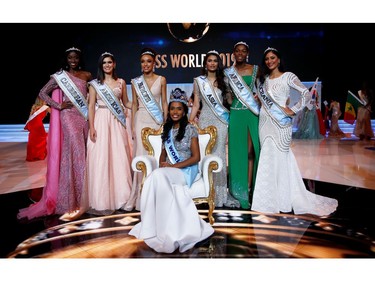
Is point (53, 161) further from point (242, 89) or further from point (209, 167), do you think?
point (242, 89)

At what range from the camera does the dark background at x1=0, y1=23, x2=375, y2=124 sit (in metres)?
10.6

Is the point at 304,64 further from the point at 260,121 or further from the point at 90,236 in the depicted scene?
the point at 90,236

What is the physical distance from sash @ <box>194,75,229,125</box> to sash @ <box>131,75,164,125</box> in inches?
18.7

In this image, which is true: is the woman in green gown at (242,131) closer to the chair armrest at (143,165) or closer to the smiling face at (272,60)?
the smiling face at (272,60)

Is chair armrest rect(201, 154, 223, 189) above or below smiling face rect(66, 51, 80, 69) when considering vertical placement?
below

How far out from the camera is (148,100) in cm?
380

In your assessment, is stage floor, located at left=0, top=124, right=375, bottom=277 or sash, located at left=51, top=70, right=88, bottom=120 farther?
sash, located at left=51, top=70, right=88, bottom=120

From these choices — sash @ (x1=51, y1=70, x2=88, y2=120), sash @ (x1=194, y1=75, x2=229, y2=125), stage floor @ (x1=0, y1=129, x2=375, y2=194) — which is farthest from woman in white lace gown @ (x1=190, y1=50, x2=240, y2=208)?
sash @ (x1=51, y1=70, x2=88, y2=120)

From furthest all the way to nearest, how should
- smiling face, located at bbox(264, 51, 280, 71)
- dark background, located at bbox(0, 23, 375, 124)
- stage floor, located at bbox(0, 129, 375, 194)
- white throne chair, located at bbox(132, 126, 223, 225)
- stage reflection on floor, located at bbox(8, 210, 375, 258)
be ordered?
dark background, located at bbox(0, 23, 375, 124), stage floor, located at bbox(0, 129, 375, 194), smiling face, located at bbox(264, 51, 280, 71), white throne chair, located at bbox(132, 126, 223, 225), stage reflection on floor, located at bbox(8, 210, 375, 258)

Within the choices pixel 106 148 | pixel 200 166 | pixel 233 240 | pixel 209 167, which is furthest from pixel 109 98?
pixel 233 240

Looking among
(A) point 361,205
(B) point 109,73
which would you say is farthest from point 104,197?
(A) point 361,205

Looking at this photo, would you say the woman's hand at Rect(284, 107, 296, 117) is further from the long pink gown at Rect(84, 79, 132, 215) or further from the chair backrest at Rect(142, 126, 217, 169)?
the long pink gown at Rect(84, 79, 132, 215)

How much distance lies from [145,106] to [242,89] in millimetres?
975
